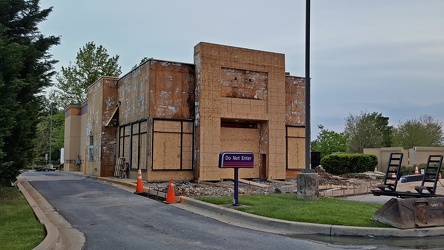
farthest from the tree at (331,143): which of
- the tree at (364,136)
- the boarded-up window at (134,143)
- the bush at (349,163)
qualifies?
the boarded-up window at (134,143)

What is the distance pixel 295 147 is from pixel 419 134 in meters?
28.2

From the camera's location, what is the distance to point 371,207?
11.5 metres

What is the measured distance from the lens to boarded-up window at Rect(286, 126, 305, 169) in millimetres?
26203

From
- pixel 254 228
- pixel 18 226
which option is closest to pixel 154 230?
pixel 254 228

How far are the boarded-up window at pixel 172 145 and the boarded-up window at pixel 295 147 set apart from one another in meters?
6.88

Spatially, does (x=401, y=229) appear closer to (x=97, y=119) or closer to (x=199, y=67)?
(x=199, y=67)

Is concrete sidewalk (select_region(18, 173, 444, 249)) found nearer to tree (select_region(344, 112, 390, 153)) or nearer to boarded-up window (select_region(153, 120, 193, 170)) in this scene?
boarded-up window (select_region(153, 120, 193, 170))

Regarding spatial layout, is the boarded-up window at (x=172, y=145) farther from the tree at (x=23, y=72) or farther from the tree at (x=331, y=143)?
the tree at (x=331, y=143)

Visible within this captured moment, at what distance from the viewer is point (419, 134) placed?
47.9 m

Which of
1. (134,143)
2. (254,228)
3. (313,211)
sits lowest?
(254,228)

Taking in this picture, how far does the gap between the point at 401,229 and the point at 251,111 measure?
15291 millimetres

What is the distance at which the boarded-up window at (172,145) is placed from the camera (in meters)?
22.1

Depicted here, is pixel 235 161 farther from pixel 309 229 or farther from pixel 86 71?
pixel 86 71

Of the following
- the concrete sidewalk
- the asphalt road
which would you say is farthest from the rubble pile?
the concrete sidewalk
